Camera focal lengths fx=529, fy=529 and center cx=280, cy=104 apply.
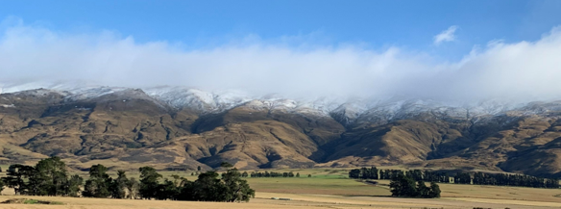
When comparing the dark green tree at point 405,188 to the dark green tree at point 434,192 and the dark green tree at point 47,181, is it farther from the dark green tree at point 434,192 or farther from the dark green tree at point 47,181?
the dark green tree at point 47,181

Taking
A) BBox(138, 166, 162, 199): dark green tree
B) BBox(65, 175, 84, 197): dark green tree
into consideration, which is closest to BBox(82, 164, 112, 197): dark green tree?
BBox(65, 175, 84, 197): dark green tree

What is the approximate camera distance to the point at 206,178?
12588cm

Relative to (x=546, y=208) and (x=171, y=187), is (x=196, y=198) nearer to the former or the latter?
(x=171, y=187)

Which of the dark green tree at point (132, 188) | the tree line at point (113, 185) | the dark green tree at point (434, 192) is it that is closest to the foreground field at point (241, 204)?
the tree line at point (113, 185)

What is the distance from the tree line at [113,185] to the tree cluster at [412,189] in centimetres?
8163

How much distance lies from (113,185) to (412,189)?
11000 cm

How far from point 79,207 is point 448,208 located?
283 ft

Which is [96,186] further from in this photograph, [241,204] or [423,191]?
[423,191]

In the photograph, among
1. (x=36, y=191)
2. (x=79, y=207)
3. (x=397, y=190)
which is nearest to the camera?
(x=79, y=207)

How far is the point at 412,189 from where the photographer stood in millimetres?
191875

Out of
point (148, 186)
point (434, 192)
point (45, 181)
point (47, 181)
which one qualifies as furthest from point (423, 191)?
point (45, 181)

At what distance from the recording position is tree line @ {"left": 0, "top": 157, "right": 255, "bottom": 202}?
4779 inches

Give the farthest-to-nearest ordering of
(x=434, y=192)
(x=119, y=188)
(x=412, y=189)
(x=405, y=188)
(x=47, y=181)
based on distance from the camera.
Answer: (x=405, y=188)
(x=412, y=189)
(x=434, y=192)
(x=119, y=188)
(x=47, y=181)

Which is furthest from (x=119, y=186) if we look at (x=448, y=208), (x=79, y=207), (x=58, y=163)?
(x=448, y=208)
